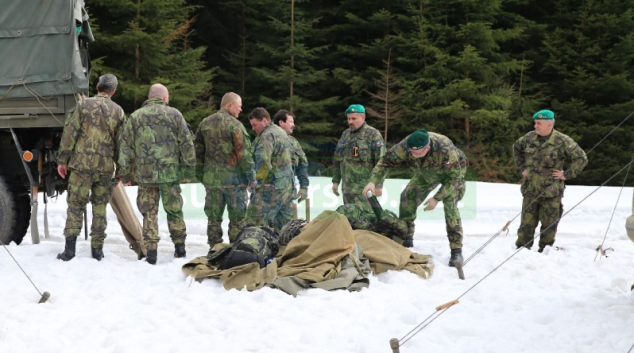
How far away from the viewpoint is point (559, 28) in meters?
22.2

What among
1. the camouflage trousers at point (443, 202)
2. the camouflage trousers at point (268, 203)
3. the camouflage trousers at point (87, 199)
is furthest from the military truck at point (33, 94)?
the camouflage trousers at point (443, 202)

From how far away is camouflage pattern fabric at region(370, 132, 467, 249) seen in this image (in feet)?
22.6

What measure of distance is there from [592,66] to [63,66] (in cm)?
1884

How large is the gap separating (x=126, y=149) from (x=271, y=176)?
80.2 inches

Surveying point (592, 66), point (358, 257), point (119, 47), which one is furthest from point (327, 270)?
point (592, 66)

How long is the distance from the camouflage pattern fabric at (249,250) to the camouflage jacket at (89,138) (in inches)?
61.2

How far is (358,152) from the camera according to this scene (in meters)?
8.40

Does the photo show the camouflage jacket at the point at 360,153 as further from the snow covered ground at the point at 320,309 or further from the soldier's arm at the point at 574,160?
the soldier's arm at the point at 574,160

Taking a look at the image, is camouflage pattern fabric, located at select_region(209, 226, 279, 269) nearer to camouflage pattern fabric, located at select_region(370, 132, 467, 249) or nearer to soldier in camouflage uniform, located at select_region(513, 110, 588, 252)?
camouflage pattern fabric, located at select_region(370, 132, 467, 249)

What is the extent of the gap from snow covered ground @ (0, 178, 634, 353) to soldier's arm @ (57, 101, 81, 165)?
1049mm

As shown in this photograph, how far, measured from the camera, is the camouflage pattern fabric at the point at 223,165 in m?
7.41

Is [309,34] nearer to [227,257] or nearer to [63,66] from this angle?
[63,66]

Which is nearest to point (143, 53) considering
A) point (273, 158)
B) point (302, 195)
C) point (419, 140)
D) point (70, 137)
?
point (302, 195)

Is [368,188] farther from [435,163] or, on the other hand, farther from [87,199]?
[87,199]
